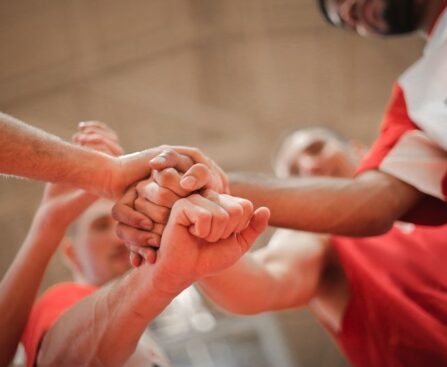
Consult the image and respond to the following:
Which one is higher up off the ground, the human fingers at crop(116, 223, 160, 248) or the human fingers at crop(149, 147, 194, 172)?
the human fingers at crop(149, 147, 194, 172)

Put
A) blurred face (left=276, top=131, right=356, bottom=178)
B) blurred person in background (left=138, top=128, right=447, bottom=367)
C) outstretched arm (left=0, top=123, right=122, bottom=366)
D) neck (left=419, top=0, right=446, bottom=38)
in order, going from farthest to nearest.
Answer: blurred face (left=276, top=131, right=356, bottom=178) → neck (left=419, top=0, right=446, bottom=38) → blurred person in background (left=138, top=128, right=447, bottom=367) → outstretched arm (left=0, top=123, right=122, bottom=366)

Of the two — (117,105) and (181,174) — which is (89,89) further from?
(181,174)

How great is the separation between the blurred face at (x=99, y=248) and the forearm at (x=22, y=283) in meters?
0.50

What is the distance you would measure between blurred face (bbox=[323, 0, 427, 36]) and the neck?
1 centimetres

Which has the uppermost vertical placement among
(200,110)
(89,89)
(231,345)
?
(89,89)

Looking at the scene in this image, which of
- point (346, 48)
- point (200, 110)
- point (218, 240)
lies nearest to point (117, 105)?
point (200, 110)

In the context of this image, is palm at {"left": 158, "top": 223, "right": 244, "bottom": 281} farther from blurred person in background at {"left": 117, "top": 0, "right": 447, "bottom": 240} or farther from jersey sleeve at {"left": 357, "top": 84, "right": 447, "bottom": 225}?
jersey sleeve at {"left": 357, "top": 84, "right": 447, "bottom": 225}

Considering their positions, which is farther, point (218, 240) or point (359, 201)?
point (359, 201)

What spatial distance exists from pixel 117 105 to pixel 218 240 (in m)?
3.67

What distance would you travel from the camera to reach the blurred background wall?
3.97 meters

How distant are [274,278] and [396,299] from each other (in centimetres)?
33

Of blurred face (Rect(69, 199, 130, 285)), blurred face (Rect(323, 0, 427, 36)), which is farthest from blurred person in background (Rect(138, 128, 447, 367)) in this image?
blurred face (Rect(323, 0, 427, 36))

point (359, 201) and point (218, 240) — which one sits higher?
point (218, 240)

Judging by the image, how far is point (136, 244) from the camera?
1050 millimetres
